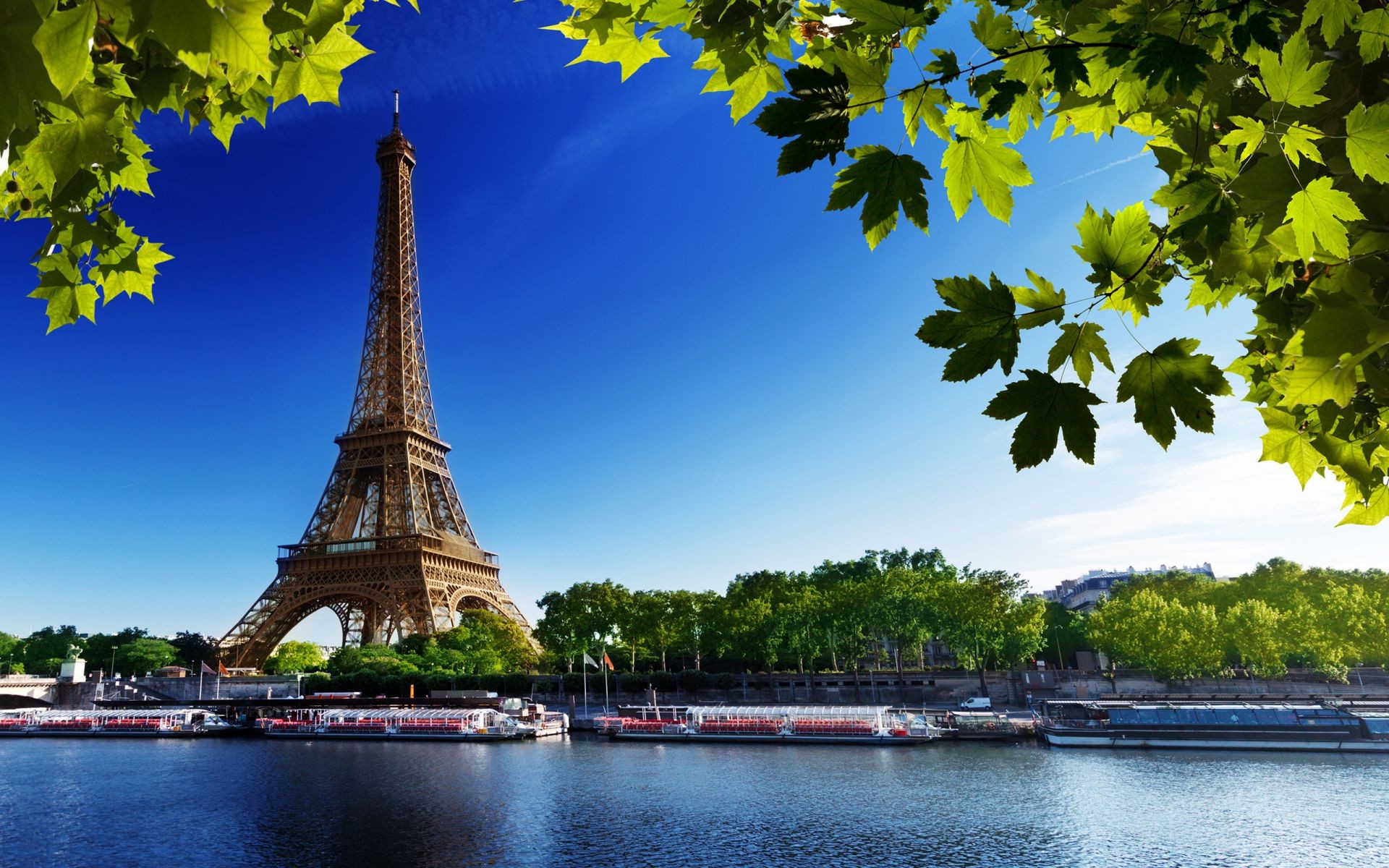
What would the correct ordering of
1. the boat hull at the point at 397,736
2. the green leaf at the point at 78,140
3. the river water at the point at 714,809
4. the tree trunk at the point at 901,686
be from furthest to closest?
the tree trunk at the point at 901,686, the boat hull at the point at 397,736, the river water at the point at 714,809, the green leaf at the point at 78,140

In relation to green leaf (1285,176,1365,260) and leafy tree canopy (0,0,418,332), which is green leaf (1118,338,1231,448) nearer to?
green leaf (1285,176,1365,260)

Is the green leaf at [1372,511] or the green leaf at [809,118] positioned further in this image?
the green leaf at [1372,511]

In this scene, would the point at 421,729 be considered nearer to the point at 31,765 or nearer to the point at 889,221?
the point at 31,765

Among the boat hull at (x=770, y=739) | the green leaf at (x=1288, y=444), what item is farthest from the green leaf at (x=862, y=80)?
the boat hull at (x=770, y=739)

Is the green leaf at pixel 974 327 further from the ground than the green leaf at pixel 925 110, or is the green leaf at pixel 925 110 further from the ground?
the green leaf at pixel 925 110

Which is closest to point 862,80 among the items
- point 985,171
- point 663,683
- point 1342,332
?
point 985,171

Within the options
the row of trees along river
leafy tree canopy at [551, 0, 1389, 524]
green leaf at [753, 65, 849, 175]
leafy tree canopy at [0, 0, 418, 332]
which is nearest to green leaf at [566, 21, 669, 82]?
leafy tree canopy at [551, 0, 1389, 524]

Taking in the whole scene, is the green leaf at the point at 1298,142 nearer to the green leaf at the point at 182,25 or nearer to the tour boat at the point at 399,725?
the green leaf at the point at 182,25
